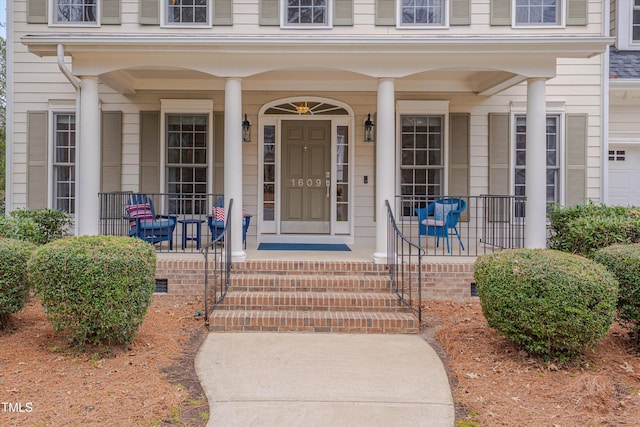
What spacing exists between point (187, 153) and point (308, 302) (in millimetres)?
4047

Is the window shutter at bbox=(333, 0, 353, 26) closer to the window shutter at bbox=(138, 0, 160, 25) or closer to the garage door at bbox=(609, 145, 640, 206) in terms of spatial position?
the window shutter at bbox=(138, 0, 160, 25)

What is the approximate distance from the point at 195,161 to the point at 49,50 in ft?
8.84

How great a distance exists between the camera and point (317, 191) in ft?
27.7

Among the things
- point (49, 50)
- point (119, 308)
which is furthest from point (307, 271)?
point (49, 50)

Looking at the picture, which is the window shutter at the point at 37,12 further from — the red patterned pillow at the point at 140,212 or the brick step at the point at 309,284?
the brick step at the point at 309,284

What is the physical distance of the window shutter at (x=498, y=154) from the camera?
26.6 ft

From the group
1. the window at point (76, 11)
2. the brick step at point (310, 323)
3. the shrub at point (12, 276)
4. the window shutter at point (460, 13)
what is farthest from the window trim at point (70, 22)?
the window shutter at point (460, 13)

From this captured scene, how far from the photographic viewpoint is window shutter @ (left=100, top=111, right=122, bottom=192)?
802cm

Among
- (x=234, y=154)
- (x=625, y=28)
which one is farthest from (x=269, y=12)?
(x=625, y=28)

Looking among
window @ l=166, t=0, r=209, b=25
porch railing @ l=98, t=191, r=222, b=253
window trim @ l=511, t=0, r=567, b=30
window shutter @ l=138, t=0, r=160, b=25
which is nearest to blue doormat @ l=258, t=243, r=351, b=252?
porch railing @ l=98, t=191, r=222, b=253

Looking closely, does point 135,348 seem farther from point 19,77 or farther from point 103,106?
point 19,77

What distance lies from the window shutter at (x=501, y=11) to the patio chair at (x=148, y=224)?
6173mm

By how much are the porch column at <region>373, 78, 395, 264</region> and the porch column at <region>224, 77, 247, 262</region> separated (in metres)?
1.83

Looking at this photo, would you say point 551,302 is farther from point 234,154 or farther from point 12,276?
point 12,276
